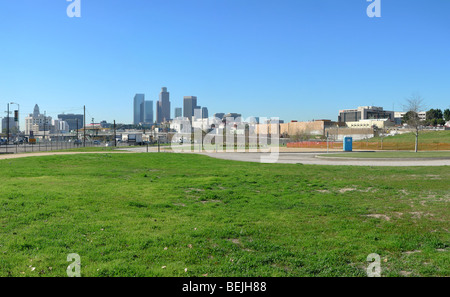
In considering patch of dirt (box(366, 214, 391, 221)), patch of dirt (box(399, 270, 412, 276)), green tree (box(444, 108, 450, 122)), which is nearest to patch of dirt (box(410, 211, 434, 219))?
patch of dirt (box(366, 214, 391, 221))

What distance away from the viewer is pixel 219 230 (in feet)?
25.1

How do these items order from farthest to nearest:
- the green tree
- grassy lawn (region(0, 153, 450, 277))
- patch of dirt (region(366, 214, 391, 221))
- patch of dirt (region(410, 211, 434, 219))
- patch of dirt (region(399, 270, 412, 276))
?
the green tree < patch of dirt (region(410, 211, 434, 219)) < patch of dirt (region(366, 214, 391, 221)) < grassy lawn (region(0, 153, 450, 277)) < patch of dirt (region(399, 270, 412, 276))

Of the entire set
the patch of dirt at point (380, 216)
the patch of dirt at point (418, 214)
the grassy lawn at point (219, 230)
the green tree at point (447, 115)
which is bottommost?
the patch of dirt at point (380, 216)

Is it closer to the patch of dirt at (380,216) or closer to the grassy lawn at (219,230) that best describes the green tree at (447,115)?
the grassy lawn at (219,230)

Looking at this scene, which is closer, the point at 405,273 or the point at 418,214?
the point at 405,273

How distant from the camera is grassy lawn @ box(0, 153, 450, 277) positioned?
562cm

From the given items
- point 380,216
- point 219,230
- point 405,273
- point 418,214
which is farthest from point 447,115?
point 405,273

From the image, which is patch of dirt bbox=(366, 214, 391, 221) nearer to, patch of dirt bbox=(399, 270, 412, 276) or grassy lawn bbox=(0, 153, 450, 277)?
grassy lawn bbox=(0, 153, 450, 277)

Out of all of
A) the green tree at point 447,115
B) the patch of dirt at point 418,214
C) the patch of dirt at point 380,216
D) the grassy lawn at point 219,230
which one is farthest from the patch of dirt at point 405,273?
the green tree at point 447,115

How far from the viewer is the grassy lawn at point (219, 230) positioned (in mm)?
5617

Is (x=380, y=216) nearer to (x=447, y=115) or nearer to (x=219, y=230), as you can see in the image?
(x=219, y=230)

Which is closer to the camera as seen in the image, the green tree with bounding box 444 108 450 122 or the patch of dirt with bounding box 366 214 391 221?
the patch of dirt with bounding box 366 214 391 221

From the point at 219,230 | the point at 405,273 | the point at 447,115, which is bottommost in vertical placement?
the point at 405,273
